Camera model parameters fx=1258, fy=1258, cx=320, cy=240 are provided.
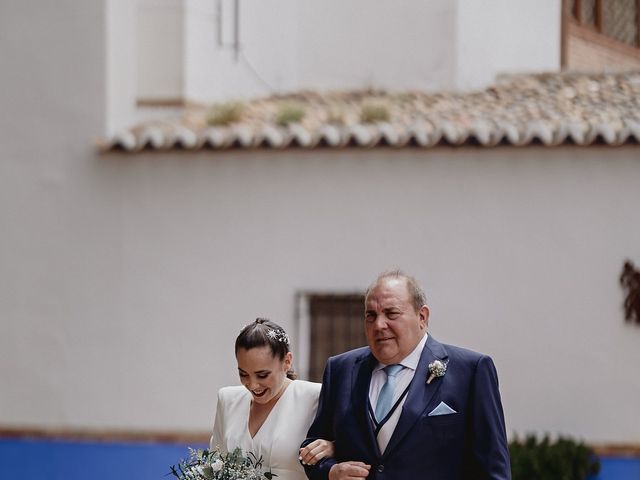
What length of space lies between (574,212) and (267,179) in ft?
8.03

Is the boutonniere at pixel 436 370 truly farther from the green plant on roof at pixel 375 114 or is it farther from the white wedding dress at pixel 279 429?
the green plant on roof at pixel 375 114

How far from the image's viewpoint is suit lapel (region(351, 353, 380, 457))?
4.24 m

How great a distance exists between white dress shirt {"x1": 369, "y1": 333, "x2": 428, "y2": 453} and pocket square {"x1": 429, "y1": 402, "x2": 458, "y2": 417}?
Result: 0.11m

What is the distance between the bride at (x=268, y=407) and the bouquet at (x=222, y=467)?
9 cm

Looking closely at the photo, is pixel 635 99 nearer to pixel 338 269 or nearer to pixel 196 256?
pixel 338 269

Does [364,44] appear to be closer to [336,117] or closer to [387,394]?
[336,117]

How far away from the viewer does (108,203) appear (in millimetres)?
10391

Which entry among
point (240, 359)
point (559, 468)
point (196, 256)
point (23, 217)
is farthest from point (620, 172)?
point (240, 359)

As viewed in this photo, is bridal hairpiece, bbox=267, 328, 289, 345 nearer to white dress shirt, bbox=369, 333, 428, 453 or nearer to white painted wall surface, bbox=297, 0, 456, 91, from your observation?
white dress shirt, bbox=369, 333, 428, 453

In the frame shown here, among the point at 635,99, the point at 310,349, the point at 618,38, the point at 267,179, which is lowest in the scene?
the point at 310,349

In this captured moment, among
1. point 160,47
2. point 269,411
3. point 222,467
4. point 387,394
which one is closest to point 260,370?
point 269,411

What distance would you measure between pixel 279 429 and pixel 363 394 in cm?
46

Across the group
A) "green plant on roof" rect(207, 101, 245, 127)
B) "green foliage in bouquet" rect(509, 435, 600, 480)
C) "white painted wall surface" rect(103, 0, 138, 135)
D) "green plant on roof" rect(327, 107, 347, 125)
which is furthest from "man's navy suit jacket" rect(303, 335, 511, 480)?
"white painted wall surface" rect(103, 0, 138, 135)

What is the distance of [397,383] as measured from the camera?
14.1 feet
